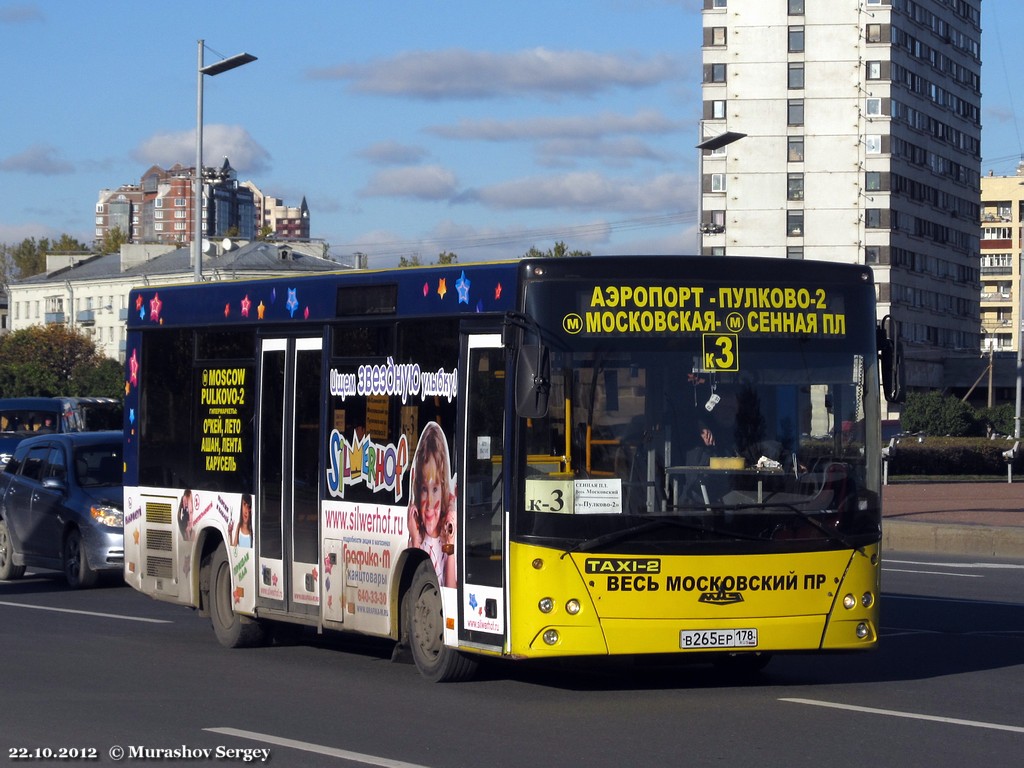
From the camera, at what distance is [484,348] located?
10.8 metres

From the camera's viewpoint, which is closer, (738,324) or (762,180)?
(738,324)

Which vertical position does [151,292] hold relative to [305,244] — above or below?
below

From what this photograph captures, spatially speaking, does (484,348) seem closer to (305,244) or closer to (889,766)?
(889,766)

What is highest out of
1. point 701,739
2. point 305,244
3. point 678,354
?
point 305,244

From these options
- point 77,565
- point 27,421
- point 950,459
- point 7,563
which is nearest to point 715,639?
point 77,565

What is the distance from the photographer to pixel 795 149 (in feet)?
372

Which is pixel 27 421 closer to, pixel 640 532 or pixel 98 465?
pixel 98 465

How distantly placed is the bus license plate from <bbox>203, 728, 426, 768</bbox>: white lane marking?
8.19 feet

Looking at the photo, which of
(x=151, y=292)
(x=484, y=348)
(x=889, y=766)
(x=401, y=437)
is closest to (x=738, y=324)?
(x=484, y=348)

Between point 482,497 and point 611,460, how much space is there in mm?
928

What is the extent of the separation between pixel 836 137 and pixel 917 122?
7708mm

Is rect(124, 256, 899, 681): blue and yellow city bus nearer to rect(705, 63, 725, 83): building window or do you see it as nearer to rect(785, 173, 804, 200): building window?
rect(785, 173, 804, 200): building window

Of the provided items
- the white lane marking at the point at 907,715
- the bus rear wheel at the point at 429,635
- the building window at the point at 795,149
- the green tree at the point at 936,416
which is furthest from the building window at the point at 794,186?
the white lane marking at the point at 907,715

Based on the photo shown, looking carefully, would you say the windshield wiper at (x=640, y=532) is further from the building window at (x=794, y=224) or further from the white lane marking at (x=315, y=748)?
the building window at (x=794, y=224)
